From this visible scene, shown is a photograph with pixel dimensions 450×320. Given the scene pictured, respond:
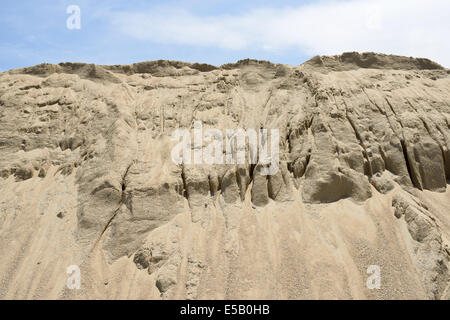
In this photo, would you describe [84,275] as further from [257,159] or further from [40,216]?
[257,159]

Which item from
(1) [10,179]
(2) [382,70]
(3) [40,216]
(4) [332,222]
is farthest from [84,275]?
(2) [382,70]

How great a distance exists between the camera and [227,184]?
563 inches

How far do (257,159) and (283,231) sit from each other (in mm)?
3317

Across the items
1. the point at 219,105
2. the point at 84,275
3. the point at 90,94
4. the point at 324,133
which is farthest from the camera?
the point at 90,94

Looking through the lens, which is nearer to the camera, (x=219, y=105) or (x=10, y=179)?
(x=10, y=179)

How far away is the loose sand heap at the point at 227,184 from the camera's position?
11.7 meters

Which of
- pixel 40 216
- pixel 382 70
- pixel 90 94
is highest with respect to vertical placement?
pixel 382 70

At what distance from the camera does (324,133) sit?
15.2m

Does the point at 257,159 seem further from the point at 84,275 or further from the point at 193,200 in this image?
the point at 84,275

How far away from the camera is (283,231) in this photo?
42.2ft

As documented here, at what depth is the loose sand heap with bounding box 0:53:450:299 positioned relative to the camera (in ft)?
38.3

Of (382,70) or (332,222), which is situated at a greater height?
(382,70)
